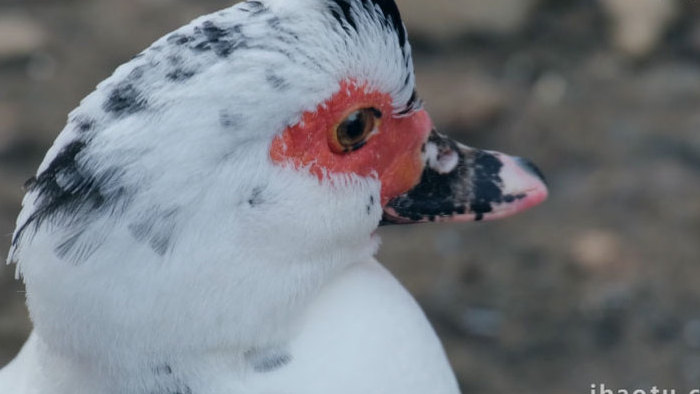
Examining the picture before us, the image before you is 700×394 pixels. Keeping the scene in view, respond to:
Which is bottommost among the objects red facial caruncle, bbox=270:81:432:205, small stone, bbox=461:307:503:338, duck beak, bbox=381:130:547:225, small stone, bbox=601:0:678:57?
small stone, bbox=461:307:503:338

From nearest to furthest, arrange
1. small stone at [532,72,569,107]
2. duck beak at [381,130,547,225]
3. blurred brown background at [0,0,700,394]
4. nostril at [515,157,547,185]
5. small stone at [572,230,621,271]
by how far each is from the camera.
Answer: duck beak at [381,130,547,225]
nostril at [515,157,547,185]
blurred brown background at [0,0,700,394]
small stone at [572,230,621,271]
small stone at [532,72,569,107]

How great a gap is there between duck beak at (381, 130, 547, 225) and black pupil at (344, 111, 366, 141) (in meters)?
0.17

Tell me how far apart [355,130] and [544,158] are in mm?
2345

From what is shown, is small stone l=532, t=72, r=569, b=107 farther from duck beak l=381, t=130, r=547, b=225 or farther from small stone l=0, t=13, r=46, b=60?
duck beak l=381, t=130, r=547, b=225

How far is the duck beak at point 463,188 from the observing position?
1.96 metres

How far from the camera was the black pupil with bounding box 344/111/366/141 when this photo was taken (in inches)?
69.2

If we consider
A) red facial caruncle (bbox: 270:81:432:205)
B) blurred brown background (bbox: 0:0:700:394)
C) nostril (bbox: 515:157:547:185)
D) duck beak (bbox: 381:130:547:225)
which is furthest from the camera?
blurred brown background (bbox: 0:0:700:394)

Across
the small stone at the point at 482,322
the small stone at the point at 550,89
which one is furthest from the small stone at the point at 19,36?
the small stone at the point at 482,322

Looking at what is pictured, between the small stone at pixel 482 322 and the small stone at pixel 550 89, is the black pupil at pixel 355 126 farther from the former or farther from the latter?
the small stone at pixel 550 89

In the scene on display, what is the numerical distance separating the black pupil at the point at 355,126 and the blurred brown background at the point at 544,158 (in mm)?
1705

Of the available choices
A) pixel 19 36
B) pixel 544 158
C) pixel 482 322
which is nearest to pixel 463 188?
pixel 482 322

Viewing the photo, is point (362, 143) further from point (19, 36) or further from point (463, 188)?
point (19, 36)

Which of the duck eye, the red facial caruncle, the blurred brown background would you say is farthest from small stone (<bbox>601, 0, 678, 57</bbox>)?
the duck eye

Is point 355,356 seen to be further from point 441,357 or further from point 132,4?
point 132,4
